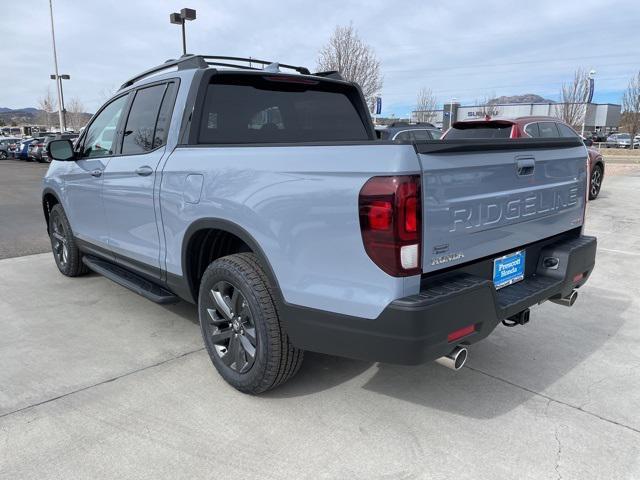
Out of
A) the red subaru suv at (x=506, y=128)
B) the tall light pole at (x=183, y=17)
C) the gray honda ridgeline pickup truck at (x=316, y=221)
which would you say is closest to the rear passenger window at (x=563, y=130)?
the red subaru suv at (x=506, y=128)

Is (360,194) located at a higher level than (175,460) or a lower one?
higher

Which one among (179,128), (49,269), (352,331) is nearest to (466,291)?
(352,331)

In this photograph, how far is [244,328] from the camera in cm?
296

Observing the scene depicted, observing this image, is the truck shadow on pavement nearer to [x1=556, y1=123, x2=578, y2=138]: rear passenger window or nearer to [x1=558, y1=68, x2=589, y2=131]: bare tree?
[x1=556, y1=123, x2=578, y2=138]: rear passenger window

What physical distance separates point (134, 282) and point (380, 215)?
2495mm

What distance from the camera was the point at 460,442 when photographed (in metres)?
2.59

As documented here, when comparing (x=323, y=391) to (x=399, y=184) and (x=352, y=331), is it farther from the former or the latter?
(x=399, y=184)

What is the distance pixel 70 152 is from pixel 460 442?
4.12 metres

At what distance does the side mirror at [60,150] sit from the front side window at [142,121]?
3.08ft

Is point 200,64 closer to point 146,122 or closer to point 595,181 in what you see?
point 146,122

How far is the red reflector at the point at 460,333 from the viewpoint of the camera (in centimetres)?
233

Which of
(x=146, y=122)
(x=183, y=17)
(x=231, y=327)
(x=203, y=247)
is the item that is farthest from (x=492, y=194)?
(x=183, y=17)

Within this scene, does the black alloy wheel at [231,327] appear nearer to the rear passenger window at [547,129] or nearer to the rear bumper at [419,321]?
the rear bumper at [419,321]

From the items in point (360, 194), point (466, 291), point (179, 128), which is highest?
point (179, 128)
